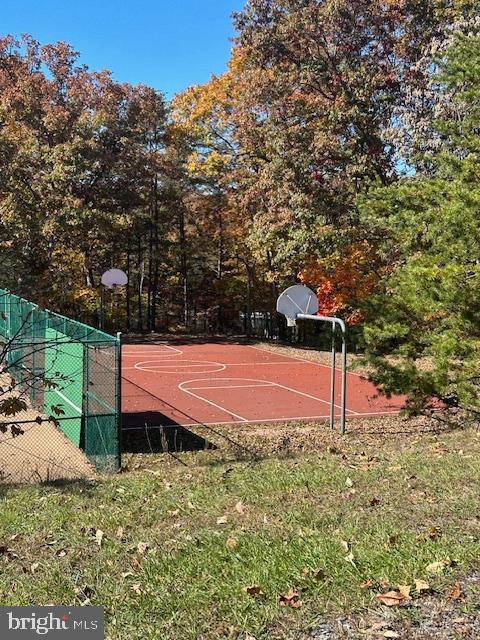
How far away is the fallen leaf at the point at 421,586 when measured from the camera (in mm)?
3234

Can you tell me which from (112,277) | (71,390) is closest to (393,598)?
(71,390)

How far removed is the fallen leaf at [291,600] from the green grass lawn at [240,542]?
0.01 m

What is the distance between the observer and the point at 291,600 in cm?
321

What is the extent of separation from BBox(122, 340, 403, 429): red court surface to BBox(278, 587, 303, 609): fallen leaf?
7042 mm

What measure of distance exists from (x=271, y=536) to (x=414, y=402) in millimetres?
5409

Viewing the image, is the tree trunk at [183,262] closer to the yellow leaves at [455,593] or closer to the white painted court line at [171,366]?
the white painted court line at [171,366]

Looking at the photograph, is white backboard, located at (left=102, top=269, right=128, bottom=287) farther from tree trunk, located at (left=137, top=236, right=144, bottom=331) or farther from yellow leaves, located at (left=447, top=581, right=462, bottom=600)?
yellow leaves, located at (left=447, top=581, right=462, bottom=600)

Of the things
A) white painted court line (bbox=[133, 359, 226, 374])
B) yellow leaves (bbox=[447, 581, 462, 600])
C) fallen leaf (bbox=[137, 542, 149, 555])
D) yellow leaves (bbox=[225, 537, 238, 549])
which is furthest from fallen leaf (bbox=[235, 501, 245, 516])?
white painted court line (bbox=[133, 359, 226, 374])

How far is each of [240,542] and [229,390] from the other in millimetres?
11370

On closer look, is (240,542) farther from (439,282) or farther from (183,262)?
(183,262)

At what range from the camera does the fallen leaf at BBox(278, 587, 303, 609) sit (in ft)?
10.4

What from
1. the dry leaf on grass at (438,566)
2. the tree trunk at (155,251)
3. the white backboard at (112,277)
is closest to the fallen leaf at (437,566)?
the dry leaf on grass at (438,566)

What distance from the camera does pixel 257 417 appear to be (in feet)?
40.6

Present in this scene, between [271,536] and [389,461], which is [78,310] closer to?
→ [389,461]
